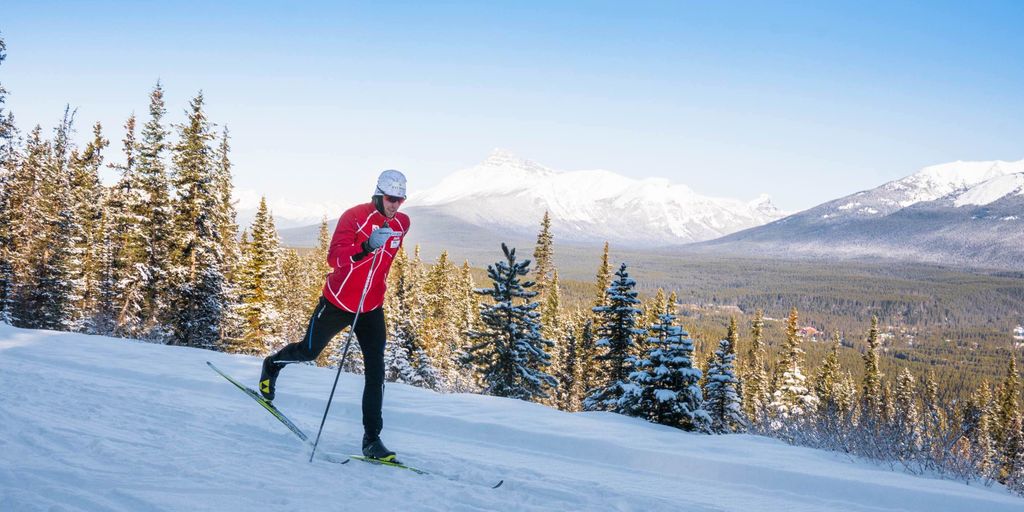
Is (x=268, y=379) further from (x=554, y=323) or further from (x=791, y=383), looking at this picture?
(x=791, y=383)

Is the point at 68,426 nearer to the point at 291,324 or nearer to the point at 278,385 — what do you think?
the point at 278,385

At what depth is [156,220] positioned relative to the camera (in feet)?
84.7

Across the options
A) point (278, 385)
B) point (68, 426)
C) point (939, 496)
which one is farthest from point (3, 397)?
point (939, 496)

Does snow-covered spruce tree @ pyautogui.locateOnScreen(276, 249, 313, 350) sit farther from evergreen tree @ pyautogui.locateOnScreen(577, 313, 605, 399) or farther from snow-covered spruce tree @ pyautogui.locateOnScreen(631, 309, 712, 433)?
snow-covered spruce tree @ pyautogui.locateOnScreen(631, 309, 712, 433)

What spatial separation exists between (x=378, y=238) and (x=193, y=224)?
24.9 m

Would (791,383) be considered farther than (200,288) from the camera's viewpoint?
Yes

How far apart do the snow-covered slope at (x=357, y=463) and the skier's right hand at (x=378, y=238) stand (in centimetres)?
197

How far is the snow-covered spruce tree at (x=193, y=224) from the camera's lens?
25.8 m

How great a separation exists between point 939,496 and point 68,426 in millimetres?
7965

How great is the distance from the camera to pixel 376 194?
17.3 feet

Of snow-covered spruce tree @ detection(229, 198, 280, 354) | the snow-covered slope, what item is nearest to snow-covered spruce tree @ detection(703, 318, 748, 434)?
the snow-covered slope

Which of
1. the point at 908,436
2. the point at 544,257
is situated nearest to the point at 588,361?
the point at 544,257

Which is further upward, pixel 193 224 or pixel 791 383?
pixel 193 224

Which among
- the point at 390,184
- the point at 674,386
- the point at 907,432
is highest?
the point at 390,184
